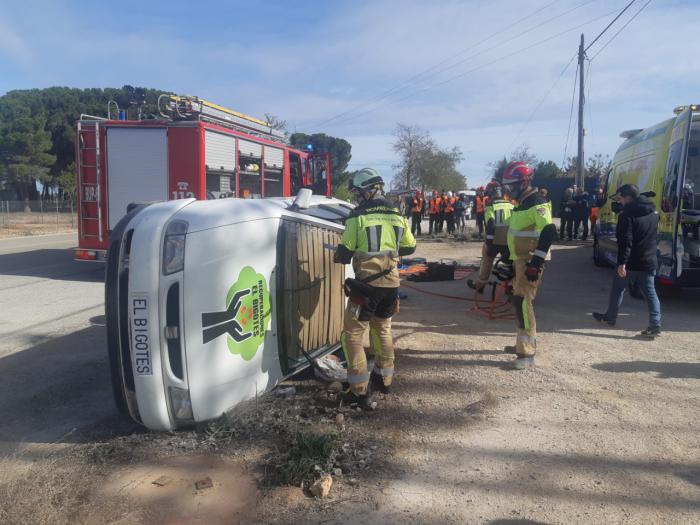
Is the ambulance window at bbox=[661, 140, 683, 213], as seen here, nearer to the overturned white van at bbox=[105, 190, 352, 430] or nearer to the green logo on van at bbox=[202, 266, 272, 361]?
the overturned white van at bbox=[105, 190, 352, 430]

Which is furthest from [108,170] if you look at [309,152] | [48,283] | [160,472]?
[160,472]

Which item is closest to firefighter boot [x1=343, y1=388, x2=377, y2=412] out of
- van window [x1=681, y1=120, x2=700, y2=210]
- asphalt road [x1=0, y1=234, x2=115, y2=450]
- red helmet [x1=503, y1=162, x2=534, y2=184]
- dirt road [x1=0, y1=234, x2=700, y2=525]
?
dirt road [x1=0, y1=234, x2=700, y2=525]

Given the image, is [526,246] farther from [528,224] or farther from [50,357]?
[50,357]

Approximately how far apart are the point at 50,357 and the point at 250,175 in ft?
22.9

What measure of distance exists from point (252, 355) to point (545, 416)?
222 cm

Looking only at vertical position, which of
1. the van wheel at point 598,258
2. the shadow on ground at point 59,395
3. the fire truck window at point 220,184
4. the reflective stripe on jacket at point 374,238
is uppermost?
the fire truck window at point 220,184

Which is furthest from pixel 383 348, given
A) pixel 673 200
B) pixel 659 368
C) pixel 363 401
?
pixel 673 200

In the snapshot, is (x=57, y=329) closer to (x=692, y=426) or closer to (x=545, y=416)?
(x=545, y=416)

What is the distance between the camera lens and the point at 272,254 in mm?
4059

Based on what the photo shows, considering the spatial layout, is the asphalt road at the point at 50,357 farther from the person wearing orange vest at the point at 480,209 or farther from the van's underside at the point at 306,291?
the person wearing orange vest at the point at 480,209

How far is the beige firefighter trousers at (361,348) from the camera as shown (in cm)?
427

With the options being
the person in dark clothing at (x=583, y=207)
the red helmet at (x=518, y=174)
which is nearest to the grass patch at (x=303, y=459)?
the red helmet at (x=518, y=174)

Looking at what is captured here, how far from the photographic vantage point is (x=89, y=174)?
34.4 ft

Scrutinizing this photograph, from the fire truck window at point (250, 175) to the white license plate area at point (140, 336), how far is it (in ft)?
27.2
